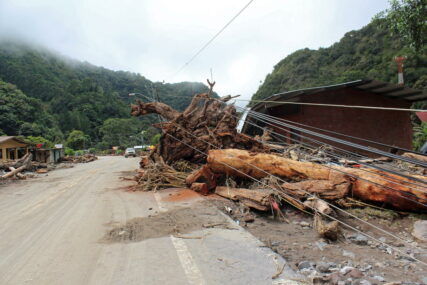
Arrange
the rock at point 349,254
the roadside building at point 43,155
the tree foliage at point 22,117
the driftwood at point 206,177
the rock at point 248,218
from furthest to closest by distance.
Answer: the tree foliage at point 22,117 < the roadside building at point 43,155 < the driftwood at point 206,177 < the rock at point 248,218 < the rock at point 349,254

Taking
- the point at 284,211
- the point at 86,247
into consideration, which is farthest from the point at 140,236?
the point at 284,211

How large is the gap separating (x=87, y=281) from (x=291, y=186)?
4.02 m

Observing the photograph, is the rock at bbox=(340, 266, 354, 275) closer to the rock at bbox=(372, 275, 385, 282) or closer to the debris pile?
the rock at bbox=(372, 275, 385, 282)

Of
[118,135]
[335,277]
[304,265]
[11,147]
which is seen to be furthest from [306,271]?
[118,135]

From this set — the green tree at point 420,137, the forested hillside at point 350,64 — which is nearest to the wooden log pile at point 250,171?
the green tree at point 420,137

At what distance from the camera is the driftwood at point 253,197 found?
516cm

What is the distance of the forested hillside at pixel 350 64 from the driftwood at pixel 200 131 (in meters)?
28.8

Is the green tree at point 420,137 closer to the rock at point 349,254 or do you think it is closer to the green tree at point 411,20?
the green tree at point 411,20

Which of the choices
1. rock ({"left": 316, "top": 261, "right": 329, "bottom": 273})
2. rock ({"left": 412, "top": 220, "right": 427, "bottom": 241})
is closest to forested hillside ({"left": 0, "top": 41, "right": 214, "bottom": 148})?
rock ({"left": 412, "top": 220, "right": 427, "bottom": 241})

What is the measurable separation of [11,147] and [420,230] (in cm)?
3323

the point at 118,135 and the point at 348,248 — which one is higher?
the point at 348,248

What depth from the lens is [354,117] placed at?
1295cm

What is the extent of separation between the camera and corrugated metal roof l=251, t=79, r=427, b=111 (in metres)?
11.2

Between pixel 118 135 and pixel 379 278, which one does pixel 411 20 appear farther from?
pixel 118 135
